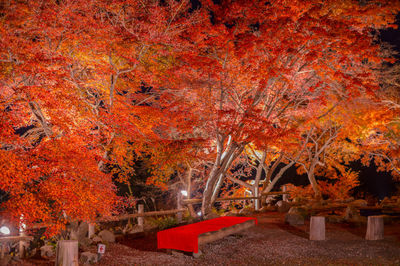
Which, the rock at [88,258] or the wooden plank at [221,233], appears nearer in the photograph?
the rock at [88,258]

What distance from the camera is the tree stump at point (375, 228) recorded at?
7656 mm

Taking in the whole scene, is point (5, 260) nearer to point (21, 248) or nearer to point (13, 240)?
point (13, 240)

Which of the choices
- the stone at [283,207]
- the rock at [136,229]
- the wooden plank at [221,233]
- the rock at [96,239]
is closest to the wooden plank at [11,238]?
the rock at [96,239]

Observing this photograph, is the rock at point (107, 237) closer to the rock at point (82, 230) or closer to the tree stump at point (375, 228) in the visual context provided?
the rock at point (82, 230)

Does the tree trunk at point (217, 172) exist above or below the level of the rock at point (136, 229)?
above

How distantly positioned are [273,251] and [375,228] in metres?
3.02

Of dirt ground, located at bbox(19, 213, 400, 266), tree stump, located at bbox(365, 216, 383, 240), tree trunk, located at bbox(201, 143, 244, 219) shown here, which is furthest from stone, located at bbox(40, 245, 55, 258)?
tree stump, located at bbox(365, 216, 383, 240)

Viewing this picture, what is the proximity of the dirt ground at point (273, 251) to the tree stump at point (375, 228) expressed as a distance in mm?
173

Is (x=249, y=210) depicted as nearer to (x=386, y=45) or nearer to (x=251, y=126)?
(x=251, y=126)

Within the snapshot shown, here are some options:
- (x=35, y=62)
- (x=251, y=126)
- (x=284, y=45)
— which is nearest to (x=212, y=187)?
(x=251, y=126)

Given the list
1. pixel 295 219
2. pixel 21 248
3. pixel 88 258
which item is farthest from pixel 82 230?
pixel 295 219

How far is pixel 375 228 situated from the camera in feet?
25.2

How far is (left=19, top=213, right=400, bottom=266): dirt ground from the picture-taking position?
Result: 5.99 m

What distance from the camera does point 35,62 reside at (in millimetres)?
7109
